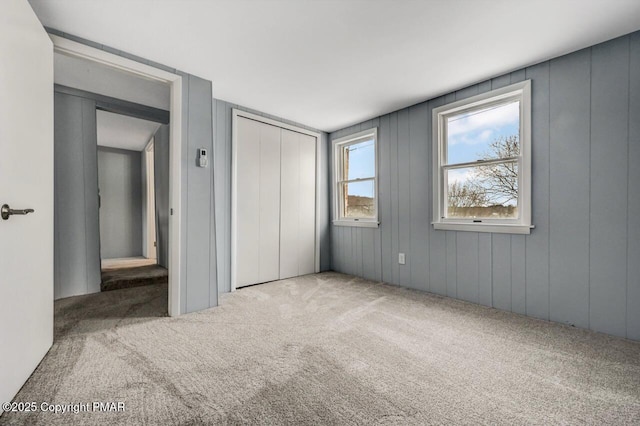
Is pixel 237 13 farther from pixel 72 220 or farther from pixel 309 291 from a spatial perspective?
pixel 72 220

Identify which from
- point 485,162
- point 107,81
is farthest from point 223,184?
point 485,162

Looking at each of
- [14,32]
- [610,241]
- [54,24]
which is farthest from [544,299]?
[54,24]

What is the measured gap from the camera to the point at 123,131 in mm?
4906

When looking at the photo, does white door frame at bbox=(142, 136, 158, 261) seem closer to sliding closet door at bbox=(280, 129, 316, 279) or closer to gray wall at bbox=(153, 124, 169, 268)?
gray wall at bbox=(153, 124, 169, 268)

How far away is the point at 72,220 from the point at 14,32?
7.82 ft

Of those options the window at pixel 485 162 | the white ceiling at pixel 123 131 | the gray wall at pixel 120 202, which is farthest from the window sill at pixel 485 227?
the gray wall at pixel 120 202

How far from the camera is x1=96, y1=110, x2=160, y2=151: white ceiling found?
4.29 meters

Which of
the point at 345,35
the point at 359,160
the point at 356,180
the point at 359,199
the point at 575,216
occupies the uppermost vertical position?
the point at 345,35

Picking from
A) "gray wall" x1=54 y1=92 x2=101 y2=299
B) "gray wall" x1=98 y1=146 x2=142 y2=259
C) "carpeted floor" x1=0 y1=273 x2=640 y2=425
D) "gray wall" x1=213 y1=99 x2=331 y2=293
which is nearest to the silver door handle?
"carpeted floor" x1=0 y1=273 x2=640 y2=425

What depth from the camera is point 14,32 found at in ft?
4.65

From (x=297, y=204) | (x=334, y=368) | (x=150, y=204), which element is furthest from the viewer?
(x=150, y=204)

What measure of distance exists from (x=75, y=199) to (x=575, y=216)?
16.3ft

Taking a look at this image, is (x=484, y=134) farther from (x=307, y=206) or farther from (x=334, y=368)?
(x=334, y=368)

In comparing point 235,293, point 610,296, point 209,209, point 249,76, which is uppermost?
point 249,76
